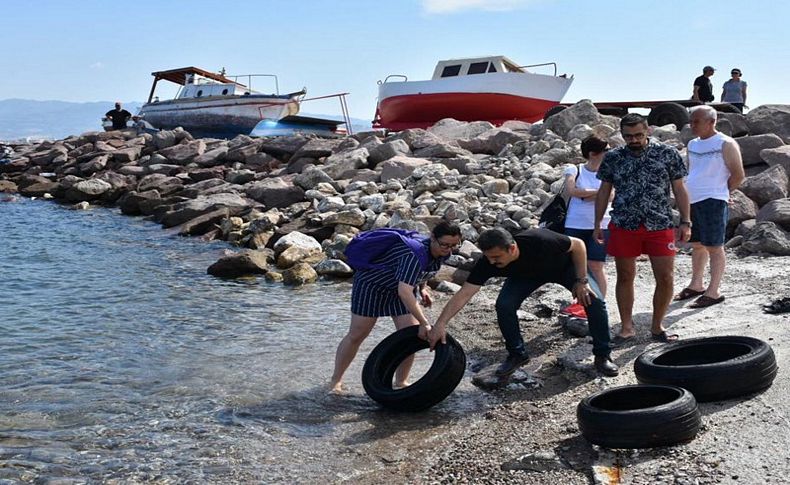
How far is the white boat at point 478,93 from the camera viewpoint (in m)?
28.1

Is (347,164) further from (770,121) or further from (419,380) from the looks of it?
(419,380)

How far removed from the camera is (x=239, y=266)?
12750mm

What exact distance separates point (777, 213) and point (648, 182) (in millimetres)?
5209

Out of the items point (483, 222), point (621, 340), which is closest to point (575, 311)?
point (621, 340)

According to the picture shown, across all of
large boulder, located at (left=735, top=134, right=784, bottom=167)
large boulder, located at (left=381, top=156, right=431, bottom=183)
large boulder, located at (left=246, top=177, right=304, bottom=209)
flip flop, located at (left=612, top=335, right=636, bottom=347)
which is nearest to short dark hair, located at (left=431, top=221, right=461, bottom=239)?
flip flop, located at (left=612, top=335, right=636, bottom=347)

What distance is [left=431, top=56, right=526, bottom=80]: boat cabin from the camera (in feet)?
93.8

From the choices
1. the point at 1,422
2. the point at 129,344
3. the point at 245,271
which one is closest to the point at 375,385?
the point at 1,422

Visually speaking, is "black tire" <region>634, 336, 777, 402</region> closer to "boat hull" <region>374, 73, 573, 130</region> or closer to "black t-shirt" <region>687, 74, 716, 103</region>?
"black t-shirt" <region>687, 74, 716, 103</region>

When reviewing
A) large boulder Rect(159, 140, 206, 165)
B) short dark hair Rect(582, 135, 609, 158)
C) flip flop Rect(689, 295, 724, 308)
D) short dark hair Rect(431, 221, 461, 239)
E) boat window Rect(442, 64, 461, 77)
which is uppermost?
boat window Rect(442, 64, 461, 77)

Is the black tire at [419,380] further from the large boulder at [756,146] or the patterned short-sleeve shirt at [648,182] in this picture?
the large boulder at [756,146]

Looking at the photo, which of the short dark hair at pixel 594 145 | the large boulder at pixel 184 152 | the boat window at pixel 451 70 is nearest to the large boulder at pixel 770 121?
the short dark hair at pixel 594 145

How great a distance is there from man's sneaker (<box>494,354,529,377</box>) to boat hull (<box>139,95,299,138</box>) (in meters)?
30.6

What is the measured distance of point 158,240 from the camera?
17.4m

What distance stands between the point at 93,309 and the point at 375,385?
19.7 ft
